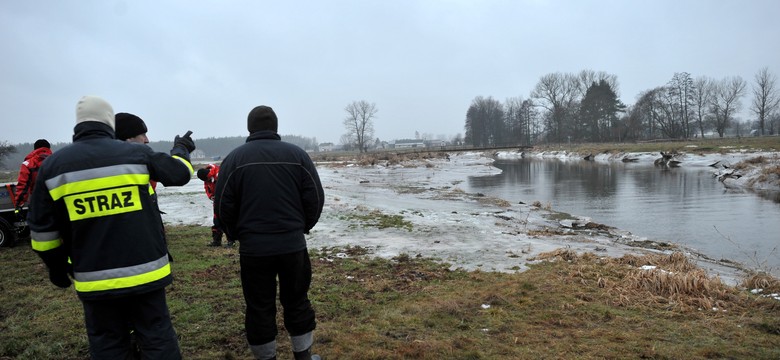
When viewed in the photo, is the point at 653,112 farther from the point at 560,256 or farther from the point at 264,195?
the point at 264,195

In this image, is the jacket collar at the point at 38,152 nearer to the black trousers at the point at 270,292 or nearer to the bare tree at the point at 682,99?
the black trousers at the point at 270,292

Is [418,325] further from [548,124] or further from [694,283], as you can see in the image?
[548,124]

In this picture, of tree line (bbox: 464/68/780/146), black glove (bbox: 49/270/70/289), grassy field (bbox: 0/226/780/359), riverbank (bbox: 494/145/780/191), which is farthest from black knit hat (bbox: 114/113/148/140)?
tree line (bbox: 464/68/780/146)

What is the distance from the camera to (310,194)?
3.54 metres

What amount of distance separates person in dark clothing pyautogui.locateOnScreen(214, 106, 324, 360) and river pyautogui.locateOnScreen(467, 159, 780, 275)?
8.65 metres

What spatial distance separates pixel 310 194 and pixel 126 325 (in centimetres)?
152

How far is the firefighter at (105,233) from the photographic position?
265 cm

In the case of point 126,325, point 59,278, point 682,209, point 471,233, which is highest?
point 59,278

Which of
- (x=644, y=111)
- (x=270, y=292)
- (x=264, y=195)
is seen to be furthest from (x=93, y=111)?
(x=644, y=111)

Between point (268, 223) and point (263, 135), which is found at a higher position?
point (263, 135)

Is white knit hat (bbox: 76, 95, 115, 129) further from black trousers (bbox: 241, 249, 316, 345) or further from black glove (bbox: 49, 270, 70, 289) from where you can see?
black trousers (bbox: 241, 249, 316, 345)

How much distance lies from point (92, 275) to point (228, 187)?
1037mm

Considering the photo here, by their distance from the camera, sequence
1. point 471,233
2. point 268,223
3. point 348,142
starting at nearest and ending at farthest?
point 268,223
point 471,233
point 348,142

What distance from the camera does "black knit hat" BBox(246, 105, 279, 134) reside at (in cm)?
353
